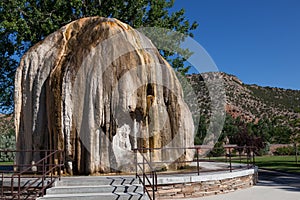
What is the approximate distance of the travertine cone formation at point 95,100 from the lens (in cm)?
1140

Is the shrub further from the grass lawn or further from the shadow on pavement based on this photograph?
the shadow on pavement

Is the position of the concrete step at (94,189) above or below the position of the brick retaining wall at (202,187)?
above

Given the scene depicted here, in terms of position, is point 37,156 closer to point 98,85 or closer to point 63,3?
point 98,85

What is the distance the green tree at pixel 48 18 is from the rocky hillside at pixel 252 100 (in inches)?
1557

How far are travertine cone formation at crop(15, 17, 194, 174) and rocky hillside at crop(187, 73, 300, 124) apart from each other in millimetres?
51021

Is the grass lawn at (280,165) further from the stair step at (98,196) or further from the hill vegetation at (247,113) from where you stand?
the stair step at (98,196)

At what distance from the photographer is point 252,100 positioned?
284 feet

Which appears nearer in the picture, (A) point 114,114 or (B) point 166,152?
(A) point 114,114

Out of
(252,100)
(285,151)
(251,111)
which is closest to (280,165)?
(285,151)

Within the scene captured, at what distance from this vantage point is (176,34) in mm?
26109

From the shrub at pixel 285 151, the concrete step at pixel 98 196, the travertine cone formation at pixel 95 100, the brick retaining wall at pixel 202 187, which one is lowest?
the shrub at pixel 285 151

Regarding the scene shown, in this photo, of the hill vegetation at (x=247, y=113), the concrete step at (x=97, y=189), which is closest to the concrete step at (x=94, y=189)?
the concrete step at (x=97, y=189)

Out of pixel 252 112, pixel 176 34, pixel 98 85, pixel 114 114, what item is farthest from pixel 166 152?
pixel 252 112

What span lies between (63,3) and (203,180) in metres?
17.9
